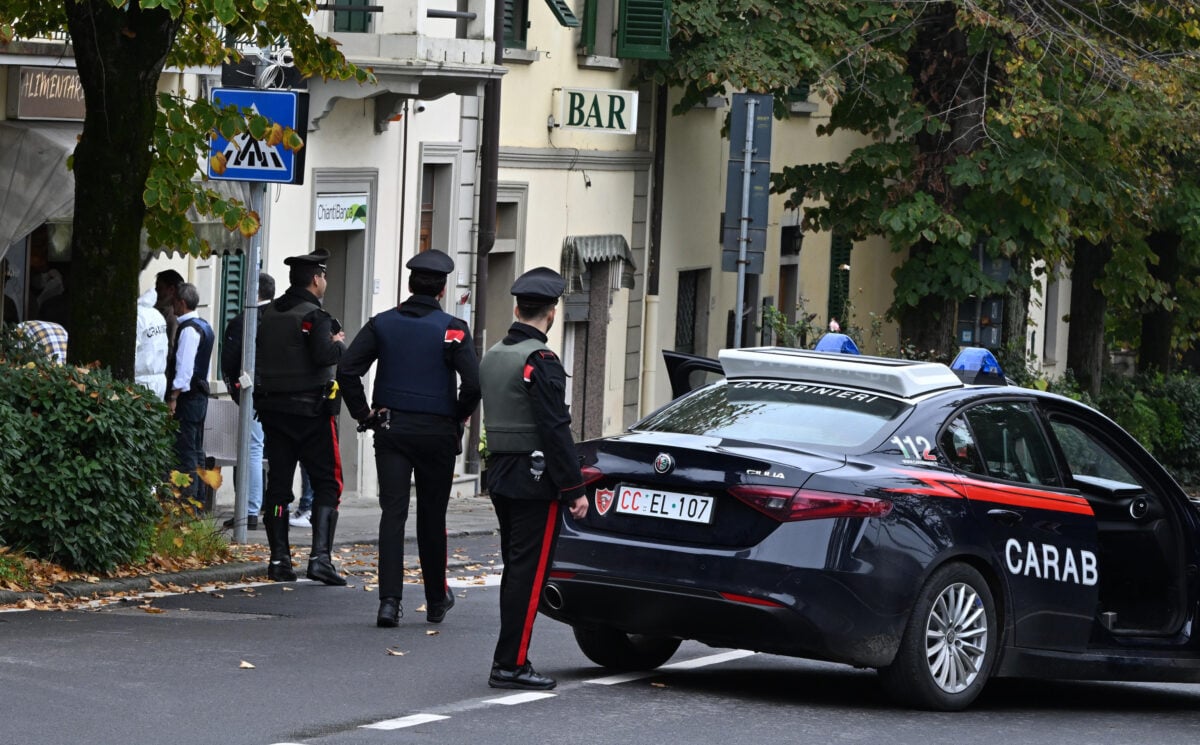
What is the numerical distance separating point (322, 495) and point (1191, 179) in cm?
2113

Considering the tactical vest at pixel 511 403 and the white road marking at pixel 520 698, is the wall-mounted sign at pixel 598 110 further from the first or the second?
the white road marking at pixel 520 698

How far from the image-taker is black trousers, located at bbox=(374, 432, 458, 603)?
11.7 meters

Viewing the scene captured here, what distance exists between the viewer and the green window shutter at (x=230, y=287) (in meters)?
20.1

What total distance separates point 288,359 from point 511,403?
4.22 m

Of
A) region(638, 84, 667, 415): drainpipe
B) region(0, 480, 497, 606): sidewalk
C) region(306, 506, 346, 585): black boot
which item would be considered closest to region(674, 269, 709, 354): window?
region(638, 84, 667, 415): drainpipe

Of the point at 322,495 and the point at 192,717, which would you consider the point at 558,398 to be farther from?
the point at 322,495

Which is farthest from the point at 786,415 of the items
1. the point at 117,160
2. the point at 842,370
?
the point at 117,160

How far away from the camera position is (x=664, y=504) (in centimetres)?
966

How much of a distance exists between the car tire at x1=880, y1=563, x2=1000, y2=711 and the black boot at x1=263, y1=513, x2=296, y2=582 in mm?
5239

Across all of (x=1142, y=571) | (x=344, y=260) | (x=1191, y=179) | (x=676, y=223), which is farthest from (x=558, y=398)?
(x=1191, y=179)

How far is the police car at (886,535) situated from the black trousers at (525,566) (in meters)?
0.26

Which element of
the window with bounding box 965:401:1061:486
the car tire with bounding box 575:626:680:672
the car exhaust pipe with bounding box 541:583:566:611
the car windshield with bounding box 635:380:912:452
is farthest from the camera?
the car tire with bounding box 575:626:680:672

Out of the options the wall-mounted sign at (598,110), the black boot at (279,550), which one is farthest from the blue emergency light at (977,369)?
the wall-mounted sign at (598,110)

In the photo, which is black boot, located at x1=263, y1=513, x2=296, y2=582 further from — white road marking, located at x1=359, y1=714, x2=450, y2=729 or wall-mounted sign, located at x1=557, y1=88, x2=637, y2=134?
wall-mounted sign, located at x1=557, y1=88, x2=637, y2=134
